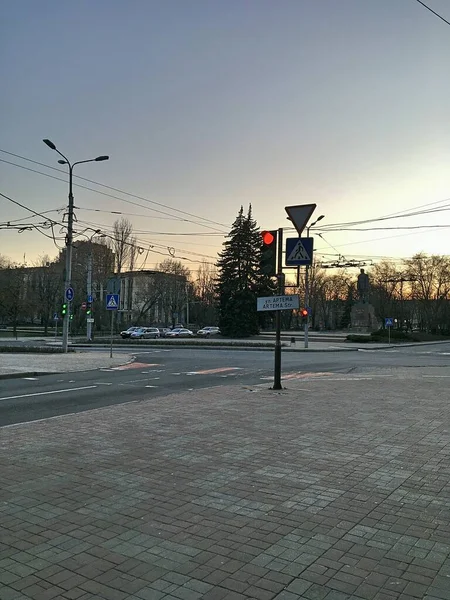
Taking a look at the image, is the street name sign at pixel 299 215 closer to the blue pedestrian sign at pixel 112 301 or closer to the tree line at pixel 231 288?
the blue pedestrian sign at pixel 112 301

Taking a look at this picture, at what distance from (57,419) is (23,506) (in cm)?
430

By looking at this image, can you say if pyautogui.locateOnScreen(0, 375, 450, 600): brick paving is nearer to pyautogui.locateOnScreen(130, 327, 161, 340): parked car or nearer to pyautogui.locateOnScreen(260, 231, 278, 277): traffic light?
pyautogui.locateOnScreen(260, 231, 278, 277): traffic light

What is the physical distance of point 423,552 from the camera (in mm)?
3777

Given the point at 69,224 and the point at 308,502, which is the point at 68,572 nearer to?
the point at 308,502

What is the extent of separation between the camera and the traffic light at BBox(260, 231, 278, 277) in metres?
12.1

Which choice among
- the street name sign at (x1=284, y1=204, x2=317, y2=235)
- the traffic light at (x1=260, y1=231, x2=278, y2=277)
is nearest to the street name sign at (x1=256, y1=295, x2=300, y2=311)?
the traffic light at (x1=260, y1=231, x2=278, y2=277)

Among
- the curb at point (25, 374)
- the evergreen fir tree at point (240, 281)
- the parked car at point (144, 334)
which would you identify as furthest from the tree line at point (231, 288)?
the curb at point (25, 374)

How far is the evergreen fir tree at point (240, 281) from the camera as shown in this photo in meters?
60.9

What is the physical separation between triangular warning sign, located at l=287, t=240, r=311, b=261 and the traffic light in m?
0.42

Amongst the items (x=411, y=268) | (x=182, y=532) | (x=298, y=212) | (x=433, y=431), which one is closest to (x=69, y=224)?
(x=298, y=212)

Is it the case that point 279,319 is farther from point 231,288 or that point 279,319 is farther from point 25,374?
point 231,288

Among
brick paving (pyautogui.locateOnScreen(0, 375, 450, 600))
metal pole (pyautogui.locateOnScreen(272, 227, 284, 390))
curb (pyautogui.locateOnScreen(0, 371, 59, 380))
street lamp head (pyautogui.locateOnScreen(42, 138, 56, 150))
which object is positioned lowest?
curb (pyautogui.locateOnScreen(0, 371, 59, 380))

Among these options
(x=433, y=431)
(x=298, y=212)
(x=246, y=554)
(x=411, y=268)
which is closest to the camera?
(x=246, y=554)

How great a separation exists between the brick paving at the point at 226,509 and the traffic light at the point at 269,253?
429 centimetres
